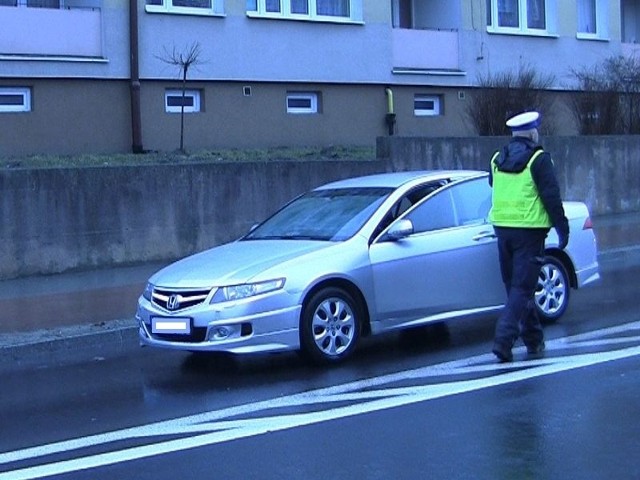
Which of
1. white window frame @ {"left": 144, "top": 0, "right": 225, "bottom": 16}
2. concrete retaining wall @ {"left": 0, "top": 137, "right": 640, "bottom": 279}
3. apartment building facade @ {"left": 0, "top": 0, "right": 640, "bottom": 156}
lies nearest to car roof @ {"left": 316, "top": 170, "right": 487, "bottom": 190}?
concrete retaining wall @ {"left": 0, "top": 137, "right": 640, "bottom": 279}

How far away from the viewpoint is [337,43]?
2409cm

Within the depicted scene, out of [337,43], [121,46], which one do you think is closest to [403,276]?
[121,46]

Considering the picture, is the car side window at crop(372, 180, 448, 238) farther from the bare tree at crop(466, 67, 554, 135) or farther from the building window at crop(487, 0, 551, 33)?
the building window at crop(487, 0, 551, 33)

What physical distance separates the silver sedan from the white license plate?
0.04 ft

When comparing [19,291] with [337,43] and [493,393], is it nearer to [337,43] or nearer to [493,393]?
[493,393]

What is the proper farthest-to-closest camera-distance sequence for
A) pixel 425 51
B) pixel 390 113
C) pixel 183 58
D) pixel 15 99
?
pixel 425 51 < pixel 390 113 < pixel 183 58 < pixel 15 99

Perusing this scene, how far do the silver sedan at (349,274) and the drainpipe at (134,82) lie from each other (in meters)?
9.97

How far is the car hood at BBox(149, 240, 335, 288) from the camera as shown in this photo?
9.80 meters

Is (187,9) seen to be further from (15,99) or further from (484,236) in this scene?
(484,236)

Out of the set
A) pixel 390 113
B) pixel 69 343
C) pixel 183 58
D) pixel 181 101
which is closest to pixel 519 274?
pixel 69 343

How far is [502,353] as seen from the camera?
32.0ft

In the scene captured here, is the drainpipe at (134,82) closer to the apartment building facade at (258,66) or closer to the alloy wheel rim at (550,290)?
the apartment building facade at (258,66)

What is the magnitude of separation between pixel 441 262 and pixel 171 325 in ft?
7.82

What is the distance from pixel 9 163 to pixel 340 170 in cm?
467
